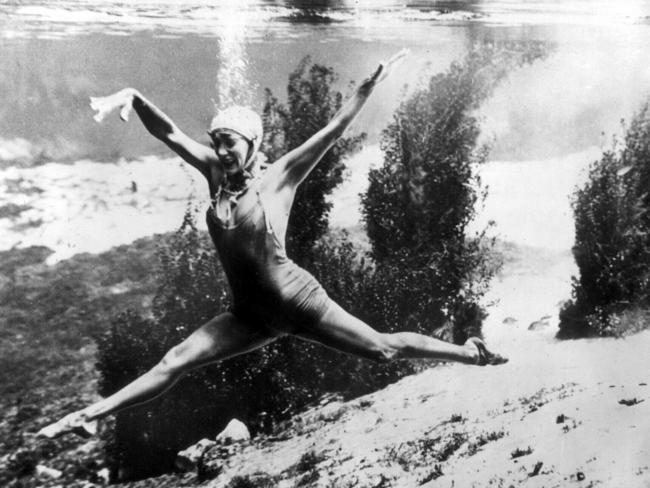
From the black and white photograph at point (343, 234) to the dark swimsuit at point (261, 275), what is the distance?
0.50m

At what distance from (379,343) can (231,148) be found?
112cm

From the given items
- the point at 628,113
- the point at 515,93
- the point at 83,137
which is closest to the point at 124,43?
the point at 83,137

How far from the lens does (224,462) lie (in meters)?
3.51

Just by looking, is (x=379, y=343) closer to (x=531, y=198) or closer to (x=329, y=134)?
(x=329, y=134)

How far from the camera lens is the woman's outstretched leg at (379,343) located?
109 inches

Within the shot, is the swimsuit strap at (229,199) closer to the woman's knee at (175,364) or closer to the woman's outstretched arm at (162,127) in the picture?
the woman's outstretched arm at (162,127)

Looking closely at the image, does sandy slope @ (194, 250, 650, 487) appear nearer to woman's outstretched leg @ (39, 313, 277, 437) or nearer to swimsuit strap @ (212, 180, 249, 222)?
woman's outstretched leg @ (39, 313, 277, 437)

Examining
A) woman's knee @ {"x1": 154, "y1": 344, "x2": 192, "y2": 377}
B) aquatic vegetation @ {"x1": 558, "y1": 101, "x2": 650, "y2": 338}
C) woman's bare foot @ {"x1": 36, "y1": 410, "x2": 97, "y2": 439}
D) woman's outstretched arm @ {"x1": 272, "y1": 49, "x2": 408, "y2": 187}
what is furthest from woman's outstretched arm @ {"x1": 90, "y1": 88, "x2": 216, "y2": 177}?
aquatic vegetation @ {"x1": 558, "y1": 101, "x2": 650, "y2": 338}

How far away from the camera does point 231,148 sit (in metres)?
2.71

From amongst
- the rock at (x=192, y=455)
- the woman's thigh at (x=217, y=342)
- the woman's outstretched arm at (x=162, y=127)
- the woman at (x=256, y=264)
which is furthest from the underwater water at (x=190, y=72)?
the rock at (x=192, y=455)

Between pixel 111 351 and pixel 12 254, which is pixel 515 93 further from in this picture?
pixel 12 254

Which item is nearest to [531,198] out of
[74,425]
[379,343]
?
[379,343]

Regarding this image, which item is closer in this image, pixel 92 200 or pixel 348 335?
pixel 348 335

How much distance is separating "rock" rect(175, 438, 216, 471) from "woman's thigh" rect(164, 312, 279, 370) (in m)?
0.98
